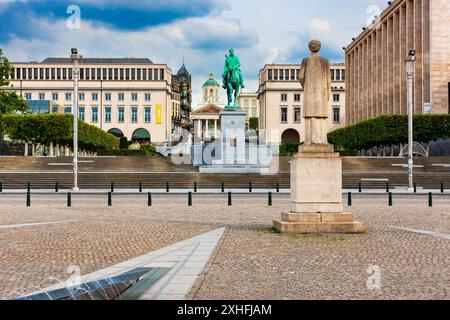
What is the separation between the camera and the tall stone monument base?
16.0 metres

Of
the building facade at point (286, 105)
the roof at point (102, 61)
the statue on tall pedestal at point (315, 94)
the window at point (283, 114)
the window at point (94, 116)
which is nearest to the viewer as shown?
the statue on tall pedestal at point (315, 94)

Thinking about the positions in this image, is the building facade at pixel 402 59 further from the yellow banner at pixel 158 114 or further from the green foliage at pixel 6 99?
the yellow banner at pixel 158 114

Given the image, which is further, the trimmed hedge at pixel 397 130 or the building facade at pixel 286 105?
the building facade at pixel 286 105

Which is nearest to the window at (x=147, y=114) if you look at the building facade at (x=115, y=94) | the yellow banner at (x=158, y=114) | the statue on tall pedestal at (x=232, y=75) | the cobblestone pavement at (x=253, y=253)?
the building facade at (x=115, y=94)

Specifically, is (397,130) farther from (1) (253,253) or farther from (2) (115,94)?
(2) (115,94)

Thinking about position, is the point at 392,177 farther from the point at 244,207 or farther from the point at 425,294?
the point at 425,294

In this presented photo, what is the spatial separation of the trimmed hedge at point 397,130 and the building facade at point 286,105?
6569 centimetres

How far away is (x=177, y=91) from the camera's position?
193m

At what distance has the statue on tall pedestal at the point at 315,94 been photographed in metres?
16.5

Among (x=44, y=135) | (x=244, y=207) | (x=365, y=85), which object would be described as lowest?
(x=244, y=207)

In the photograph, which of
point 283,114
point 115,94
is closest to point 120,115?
point 115,94

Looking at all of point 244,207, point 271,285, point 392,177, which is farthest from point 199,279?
point 392,177

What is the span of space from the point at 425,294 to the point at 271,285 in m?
2.28

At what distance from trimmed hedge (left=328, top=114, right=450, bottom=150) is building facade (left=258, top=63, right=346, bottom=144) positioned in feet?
216
